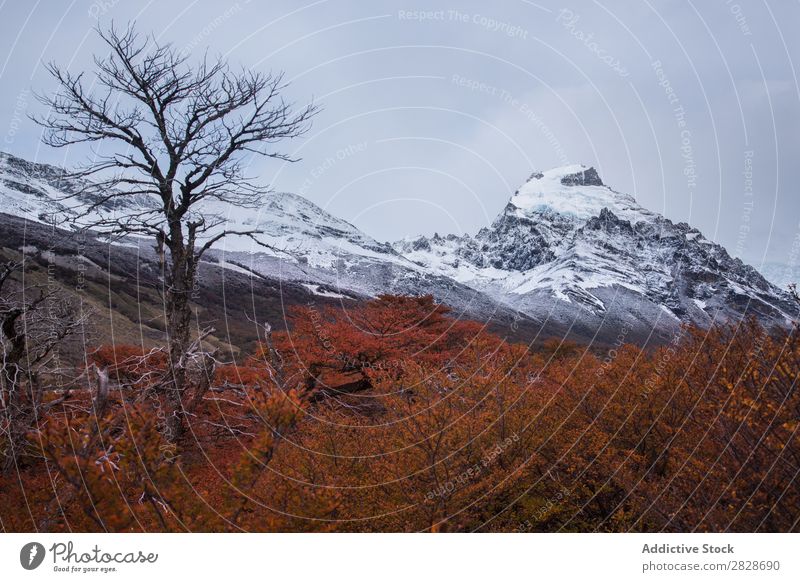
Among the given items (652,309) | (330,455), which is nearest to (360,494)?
(330,455)

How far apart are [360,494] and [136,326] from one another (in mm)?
41418

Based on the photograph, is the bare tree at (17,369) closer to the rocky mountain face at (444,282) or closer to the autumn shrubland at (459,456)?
the autumn shrubland at (459,456)

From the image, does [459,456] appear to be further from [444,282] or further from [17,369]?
[444,282]

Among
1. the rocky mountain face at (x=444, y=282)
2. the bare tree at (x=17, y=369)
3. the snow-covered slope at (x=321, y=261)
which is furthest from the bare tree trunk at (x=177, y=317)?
the snow-covered slope at (x=321, y=261)

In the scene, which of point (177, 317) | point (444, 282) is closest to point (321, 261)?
point (444, 282)

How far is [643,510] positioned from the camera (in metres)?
11.8
